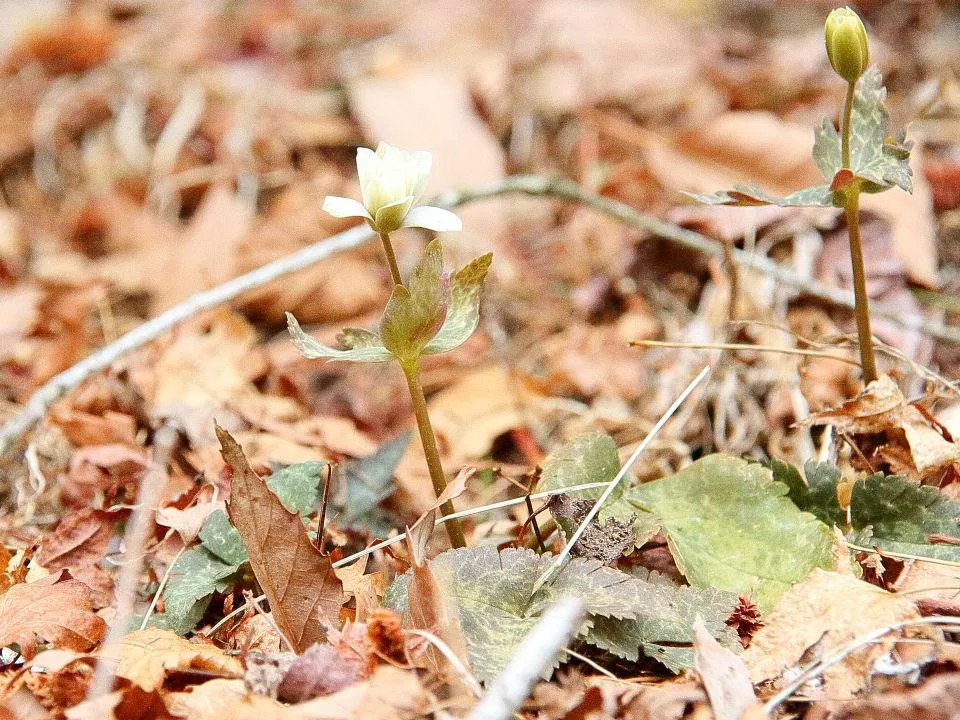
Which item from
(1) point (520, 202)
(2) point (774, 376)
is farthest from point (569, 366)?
(1) point (520, 202)

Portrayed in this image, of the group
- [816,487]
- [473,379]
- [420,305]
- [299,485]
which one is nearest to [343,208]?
[420,305]

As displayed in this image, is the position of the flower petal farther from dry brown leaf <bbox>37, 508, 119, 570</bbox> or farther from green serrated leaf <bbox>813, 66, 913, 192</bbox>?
dry brown leaf <bbox>37, 508, 119, 570</bbox>

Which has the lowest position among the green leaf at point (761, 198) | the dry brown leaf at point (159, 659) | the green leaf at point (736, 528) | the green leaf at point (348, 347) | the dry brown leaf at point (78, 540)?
the dry brown leaf at point (78, 540)

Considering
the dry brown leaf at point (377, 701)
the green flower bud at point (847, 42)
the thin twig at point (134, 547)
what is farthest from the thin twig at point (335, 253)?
the dry brown leaf at point (377, 701)

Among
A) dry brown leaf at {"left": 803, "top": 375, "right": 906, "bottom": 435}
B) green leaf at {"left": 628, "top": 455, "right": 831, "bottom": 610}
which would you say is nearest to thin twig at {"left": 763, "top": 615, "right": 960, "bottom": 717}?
green leaf at {"left": 628, "top": 455, "right": 831, "bottom": 610}

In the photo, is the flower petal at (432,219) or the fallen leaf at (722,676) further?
the flower petal at (432,219)

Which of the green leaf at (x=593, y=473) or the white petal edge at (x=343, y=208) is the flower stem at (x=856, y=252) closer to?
the green leaf at (x=593, y=473)
